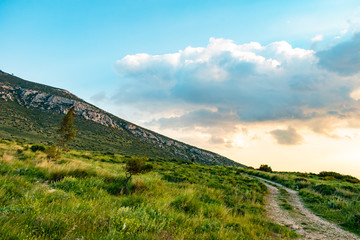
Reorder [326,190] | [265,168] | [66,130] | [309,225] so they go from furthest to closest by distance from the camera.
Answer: [265,168] → [66,130] → [326,190] → [309,225]

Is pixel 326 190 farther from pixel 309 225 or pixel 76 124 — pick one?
pixel 76 124

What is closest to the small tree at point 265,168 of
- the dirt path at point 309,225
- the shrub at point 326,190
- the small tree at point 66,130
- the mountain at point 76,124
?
the mountain at point 76,124

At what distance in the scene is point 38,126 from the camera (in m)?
72.1

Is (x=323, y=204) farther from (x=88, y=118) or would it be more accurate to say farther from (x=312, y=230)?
(x=88, y=118)

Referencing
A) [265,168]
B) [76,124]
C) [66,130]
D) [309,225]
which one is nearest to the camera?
[309,225]

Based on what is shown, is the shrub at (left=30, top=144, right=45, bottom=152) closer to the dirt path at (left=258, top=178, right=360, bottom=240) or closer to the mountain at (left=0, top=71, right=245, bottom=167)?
the dirt path at (left=258, top=178, right=360, bottom=240)

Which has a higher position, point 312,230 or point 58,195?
point 312,230

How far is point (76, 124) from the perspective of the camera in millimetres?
86812

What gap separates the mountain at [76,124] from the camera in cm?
6291

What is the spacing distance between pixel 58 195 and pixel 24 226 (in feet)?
7.20

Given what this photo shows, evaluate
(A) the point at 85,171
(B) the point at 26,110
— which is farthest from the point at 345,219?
(B) the point at 26,110

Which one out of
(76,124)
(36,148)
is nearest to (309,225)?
(36,148)

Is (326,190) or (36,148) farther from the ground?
(326,190)

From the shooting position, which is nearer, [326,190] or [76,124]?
[326,190]
